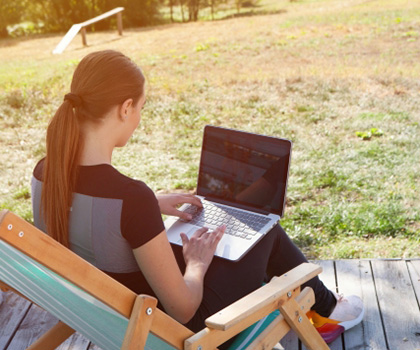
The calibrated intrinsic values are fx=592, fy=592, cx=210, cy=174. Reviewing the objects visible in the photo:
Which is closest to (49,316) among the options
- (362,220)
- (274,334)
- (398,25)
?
(274,334)

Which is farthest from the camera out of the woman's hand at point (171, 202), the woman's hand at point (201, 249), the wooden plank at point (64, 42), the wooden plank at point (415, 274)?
the wooden plank at point (64, 42)

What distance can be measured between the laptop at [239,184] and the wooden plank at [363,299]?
652mm

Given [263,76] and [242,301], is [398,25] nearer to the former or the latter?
[263,76]

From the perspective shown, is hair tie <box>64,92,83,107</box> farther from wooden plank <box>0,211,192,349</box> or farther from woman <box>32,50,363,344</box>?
wooden plank <box>0,211,192,349</box>

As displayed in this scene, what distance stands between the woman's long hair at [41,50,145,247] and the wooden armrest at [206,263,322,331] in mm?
578

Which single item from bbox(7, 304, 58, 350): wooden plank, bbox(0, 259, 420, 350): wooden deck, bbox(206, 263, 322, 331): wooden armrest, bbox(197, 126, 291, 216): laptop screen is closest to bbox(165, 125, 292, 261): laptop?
bbox(197, 126, 291, 216): laptop screen

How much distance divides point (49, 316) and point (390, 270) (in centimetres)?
178

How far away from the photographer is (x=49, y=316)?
2.96m

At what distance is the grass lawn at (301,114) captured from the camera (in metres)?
4.15

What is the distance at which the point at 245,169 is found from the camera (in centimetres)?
272

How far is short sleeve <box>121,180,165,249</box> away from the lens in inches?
66.9

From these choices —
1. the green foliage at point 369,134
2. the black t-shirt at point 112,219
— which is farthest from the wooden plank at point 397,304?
the green foliage at point 369,134

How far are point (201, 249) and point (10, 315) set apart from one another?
1405 mm

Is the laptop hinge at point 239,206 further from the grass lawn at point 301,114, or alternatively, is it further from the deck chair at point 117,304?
the grass lawn at point 301,114
